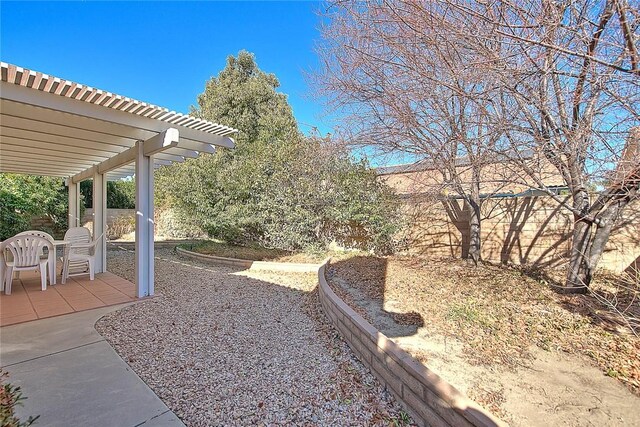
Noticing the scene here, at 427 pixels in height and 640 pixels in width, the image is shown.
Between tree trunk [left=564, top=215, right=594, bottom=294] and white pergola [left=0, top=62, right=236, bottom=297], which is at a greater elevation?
white pergola [left=0, top=62, right=236, bottom=297]

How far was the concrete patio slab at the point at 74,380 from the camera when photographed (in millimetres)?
2357

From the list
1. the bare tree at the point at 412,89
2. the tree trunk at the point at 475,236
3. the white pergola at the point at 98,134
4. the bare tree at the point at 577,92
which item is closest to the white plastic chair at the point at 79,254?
the white pergola at the point at 98,134

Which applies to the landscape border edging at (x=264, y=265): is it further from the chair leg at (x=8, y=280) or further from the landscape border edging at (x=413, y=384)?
the chair leg at (x=8, y=280)

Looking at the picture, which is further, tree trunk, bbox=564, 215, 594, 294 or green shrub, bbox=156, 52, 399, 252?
green shrub, bbox=156, 52, 399, 252

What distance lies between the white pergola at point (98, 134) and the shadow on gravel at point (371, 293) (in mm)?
3443

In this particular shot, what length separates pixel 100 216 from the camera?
25.5ft

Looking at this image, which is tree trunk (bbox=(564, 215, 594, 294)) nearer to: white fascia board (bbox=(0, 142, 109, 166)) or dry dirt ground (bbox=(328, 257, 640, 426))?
dry dirt ground (bbox=(328, 257, 640, 426))

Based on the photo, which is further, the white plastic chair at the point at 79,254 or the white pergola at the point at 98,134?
the white plastic chair at the point at 79,254

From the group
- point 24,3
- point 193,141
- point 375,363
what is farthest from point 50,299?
point 375,363

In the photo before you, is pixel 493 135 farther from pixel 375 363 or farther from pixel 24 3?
pixel 24 3

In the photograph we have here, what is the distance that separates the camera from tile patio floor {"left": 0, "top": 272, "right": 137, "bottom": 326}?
4.58 m

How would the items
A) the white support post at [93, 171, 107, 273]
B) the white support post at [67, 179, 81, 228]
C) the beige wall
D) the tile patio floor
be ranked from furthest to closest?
the white support post at [67, 179, 81, 228]
the white support post at [93, 171, 107, 273]
the beige wall
the tile patio floor

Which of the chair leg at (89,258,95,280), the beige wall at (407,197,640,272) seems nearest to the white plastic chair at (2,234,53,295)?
the chair leg at (89,258,95,280)

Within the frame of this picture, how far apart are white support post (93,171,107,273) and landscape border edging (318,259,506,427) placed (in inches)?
267
